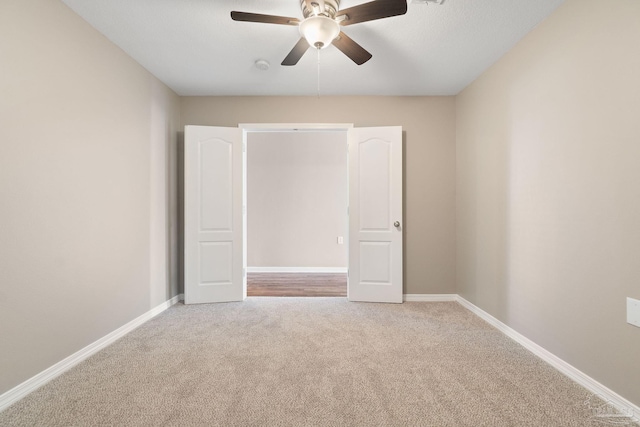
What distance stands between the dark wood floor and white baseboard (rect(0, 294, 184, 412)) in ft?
4.51

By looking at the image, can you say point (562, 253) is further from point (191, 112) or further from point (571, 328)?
point (191, 112)

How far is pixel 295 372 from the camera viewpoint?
1.86 meters

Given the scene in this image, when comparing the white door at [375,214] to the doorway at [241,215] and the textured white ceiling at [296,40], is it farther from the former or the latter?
the textured white ceiling at [296,40]

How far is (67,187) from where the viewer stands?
1.95 m

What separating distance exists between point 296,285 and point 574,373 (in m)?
3.07

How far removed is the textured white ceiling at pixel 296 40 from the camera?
198 cm

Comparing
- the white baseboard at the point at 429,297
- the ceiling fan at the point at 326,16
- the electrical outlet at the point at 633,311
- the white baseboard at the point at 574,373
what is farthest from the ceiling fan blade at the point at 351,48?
the white baseboard at the point at 429,297

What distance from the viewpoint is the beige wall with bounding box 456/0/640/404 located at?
1525 mm

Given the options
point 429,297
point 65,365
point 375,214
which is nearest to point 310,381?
point 65,365

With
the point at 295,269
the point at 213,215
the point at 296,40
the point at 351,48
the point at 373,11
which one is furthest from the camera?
the point at 295,269

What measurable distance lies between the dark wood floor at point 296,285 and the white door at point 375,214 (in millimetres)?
534

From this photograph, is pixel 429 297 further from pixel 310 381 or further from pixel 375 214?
pixel 310 381

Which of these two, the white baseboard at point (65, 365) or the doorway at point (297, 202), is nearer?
the white baseboard at point (65, 365)

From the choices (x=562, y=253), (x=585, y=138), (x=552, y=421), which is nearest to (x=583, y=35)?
(x=585, y=138)
